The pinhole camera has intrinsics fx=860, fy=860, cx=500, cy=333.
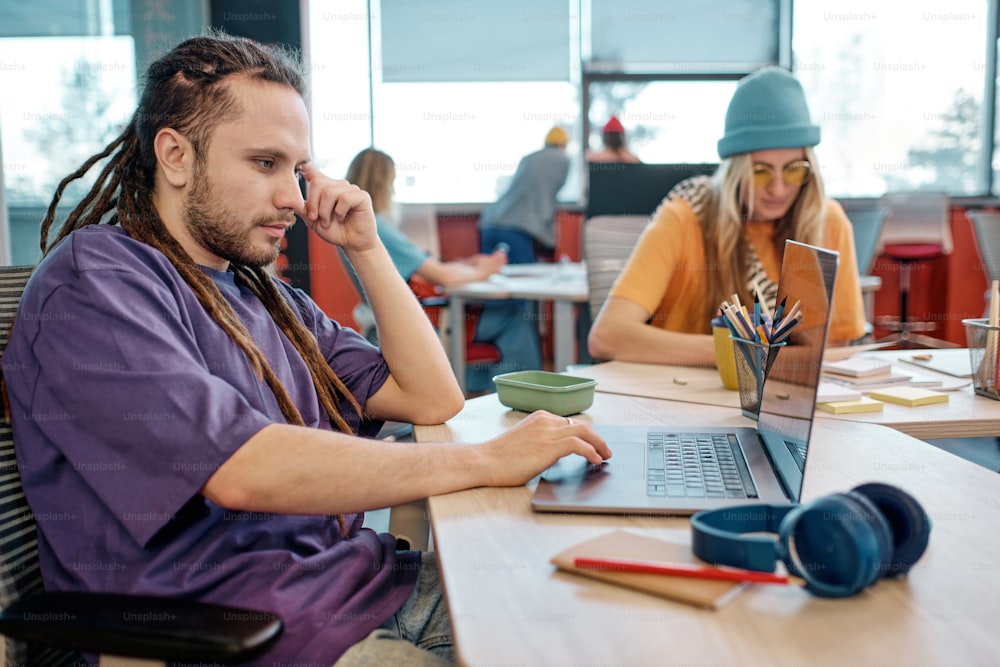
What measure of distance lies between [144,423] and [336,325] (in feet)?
1.99

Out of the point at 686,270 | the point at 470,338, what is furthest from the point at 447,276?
the point at 686,270

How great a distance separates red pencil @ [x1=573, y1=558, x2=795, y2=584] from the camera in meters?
0.71

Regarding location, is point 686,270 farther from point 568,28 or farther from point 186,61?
point 568,28

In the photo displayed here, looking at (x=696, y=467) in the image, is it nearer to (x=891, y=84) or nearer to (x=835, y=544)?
(x=835, y=544)

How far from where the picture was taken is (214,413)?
0.89 m

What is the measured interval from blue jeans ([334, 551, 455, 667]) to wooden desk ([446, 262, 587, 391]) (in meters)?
2.22

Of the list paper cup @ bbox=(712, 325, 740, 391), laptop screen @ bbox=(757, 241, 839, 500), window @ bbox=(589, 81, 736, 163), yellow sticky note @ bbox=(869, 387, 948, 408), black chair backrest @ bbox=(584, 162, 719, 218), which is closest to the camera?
laptop screen @ bbox=(757, 241, 839, 500)

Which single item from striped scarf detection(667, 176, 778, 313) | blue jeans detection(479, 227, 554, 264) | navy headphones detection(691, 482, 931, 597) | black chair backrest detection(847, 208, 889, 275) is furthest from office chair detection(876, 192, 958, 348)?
navy headphones detection(691, 482, 931, 597)

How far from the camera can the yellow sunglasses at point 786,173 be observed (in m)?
1.99

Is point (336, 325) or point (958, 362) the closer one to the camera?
point (336, 325)

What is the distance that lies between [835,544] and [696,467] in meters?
0.37

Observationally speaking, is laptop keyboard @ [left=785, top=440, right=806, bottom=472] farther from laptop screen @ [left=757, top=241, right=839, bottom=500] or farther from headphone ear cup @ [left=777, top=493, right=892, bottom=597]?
headphone ear cup @ [left=777, top=493, right=892, bottom=597]

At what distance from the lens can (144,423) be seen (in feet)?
2.88

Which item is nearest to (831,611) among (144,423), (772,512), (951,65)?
(772,512)
